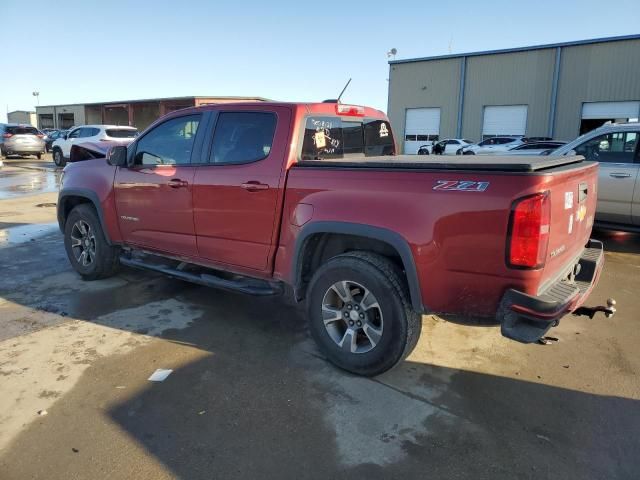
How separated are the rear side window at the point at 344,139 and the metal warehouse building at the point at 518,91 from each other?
28.1 m

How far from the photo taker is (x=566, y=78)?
28.9 meters

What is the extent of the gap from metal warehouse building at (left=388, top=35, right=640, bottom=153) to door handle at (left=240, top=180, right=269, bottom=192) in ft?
97.6

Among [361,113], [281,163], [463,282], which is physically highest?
[361,113]

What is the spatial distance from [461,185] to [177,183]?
2.66 meters

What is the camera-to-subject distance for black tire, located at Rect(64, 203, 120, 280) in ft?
18.0

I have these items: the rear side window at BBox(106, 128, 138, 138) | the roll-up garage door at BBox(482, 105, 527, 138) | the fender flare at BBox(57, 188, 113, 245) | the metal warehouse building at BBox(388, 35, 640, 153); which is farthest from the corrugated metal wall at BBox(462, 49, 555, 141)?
the fender flare at BBox(57, 188, 113, 245)

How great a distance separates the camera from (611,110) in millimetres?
28062

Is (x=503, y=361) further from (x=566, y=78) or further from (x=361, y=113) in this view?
(x=566, y=78)

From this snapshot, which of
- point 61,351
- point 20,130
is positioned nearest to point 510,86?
point 20,130

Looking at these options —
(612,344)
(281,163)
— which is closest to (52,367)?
(281,163)

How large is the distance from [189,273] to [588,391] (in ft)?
11.1

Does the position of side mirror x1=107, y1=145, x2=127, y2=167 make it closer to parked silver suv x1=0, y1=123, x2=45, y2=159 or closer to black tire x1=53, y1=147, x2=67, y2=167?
black tire x1=53, y1=147, x2=67, y2=167

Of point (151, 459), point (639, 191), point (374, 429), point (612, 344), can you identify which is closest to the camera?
point (151, 459)

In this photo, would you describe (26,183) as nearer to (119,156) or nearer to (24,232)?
(24,232)
